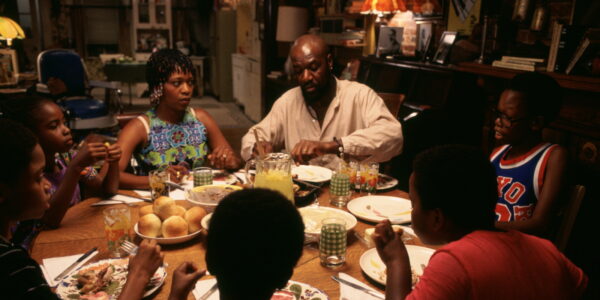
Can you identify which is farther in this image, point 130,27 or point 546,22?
point 130,27

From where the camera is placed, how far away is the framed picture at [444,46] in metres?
3.61

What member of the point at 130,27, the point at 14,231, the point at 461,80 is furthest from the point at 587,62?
the point at 130,27

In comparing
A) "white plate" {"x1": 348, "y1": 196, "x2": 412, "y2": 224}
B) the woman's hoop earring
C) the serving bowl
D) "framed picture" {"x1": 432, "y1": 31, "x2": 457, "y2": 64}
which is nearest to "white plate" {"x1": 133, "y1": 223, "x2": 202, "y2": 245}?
the serving bowl

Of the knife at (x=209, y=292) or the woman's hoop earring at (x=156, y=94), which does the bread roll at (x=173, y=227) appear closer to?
the knife at (x=209, y=292)

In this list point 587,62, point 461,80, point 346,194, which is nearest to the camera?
point 346,194

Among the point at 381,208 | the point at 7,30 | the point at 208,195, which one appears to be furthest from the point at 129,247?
the point at 7,30

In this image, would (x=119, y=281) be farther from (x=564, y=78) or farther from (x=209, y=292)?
(x=564, y=78)

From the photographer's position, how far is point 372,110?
105 inches

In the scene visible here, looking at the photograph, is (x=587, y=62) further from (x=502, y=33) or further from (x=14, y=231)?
(x=14, y=231)

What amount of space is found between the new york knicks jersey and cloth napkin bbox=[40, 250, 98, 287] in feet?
5.25

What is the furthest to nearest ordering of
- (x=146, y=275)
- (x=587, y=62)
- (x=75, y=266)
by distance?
1. (x=587, y=62)
2. (x=75, y=266)
3. (x=146, y=275)

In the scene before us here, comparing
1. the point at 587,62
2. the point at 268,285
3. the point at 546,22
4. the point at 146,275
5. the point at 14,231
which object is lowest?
the point at 14,231

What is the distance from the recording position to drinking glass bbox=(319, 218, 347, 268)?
4.44 feet

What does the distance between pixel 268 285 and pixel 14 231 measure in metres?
1.29
